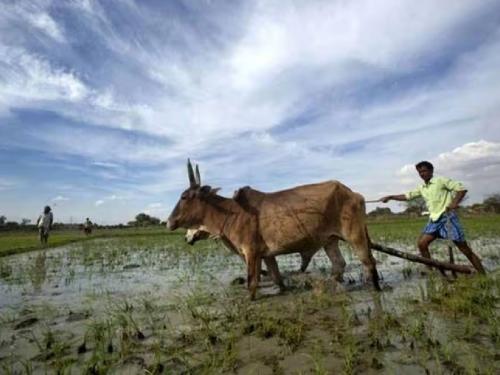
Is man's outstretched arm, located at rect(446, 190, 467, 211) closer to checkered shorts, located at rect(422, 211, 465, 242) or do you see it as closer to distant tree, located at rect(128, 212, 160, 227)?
checkered shorts, located at rect(422, 211, 465, 242)

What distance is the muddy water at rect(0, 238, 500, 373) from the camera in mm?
3512

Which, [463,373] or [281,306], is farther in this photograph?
[281,306]

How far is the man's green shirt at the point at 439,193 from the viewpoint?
710cm

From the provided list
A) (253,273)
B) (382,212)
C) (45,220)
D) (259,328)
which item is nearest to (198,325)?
(259,328)

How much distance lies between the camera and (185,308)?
5.62 metres

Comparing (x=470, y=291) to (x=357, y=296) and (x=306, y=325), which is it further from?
(x=306, y=325)

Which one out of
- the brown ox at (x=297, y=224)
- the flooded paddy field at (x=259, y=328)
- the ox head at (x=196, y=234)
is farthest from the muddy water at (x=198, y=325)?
the ox head at (x=196, y=234)

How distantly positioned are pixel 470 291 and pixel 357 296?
1.56 metres

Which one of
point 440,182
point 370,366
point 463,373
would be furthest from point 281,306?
point 440,182

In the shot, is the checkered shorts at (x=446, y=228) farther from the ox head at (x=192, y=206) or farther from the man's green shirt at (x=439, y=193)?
the ox head at (x=192, y=206)

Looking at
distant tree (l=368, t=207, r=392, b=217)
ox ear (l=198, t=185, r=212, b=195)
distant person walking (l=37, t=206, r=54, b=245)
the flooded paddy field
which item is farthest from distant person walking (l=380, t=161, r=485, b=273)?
distant tree (l=368, t=207, r=392, b=217)

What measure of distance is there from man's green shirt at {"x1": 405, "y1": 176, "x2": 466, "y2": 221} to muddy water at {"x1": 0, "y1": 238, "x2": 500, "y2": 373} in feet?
4.43

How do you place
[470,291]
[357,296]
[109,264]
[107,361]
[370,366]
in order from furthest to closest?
1. [109,264]
2. [357,296]
3. [470,291]
4. [107,361]
5. [370,366]

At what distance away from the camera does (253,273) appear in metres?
6.54
